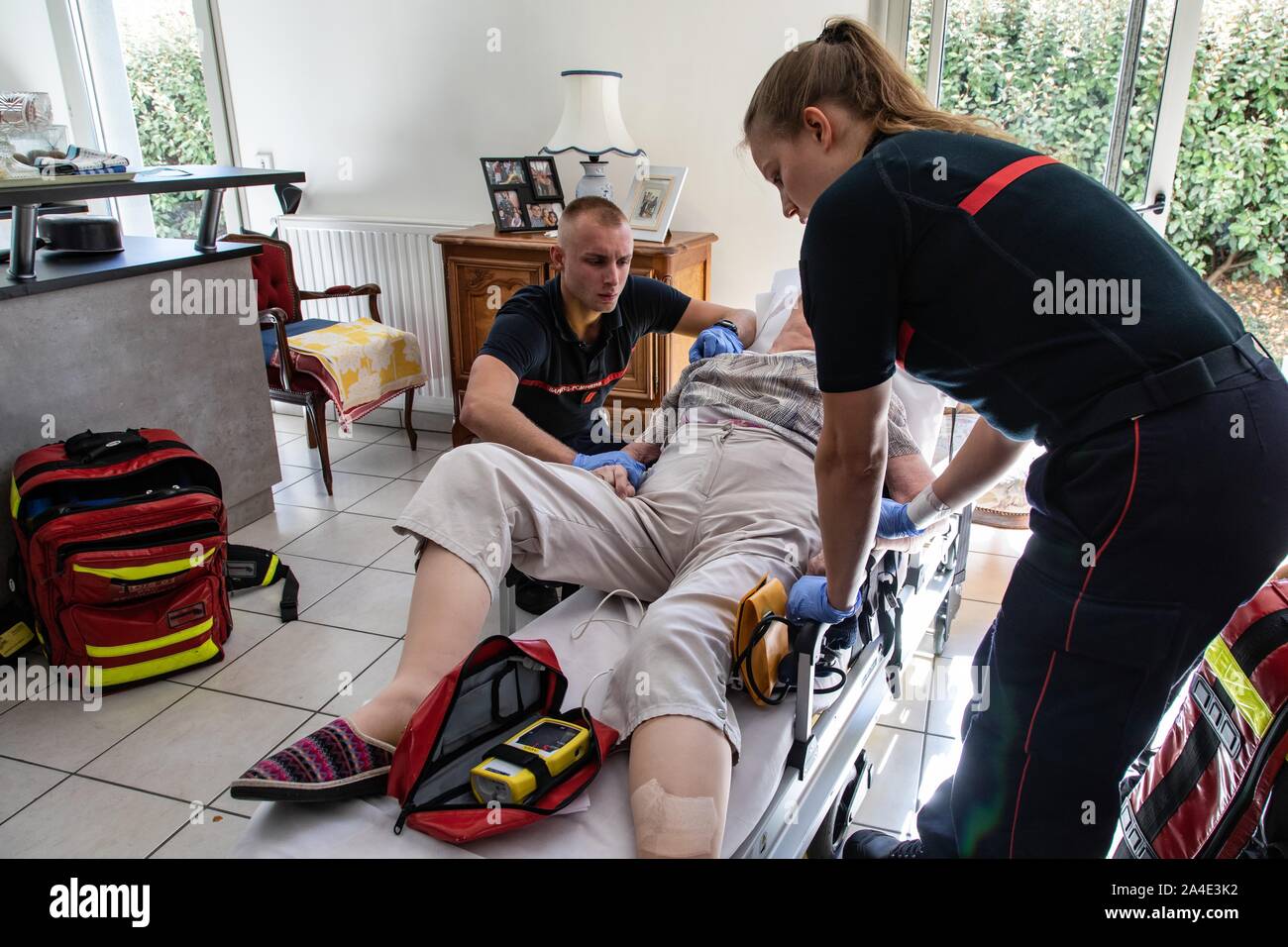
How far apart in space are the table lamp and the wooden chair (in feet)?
3.33

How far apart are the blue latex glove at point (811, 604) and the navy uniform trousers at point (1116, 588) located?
258 mm

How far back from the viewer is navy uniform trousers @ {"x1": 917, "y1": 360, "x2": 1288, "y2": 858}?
0.96 meters

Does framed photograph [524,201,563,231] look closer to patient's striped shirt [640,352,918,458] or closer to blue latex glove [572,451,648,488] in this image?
patient's striped shirt [640,352,918,458]

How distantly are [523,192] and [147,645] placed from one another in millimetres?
2159

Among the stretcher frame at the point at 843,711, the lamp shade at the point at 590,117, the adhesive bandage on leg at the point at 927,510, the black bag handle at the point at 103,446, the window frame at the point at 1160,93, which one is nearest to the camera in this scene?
the stretcher frame at the point at 843,711

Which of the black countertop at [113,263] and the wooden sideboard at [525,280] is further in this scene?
the wooden sideboard at [525,280]

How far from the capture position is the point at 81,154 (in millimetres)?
2607

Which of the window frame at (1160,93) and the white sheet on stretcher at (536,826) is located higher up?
the window frame at (1160,93)

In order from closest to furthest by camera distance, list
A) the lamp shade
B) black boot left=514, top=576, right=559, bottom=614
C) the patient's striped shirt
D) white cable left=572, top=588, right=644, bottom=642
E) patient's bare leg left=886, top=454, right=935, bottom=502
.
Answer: white cable left=572, top=588, right=644, bottom=642, patient's bare leg left=886, top=454, right=935, bottom=502, the patient's striped shirt, black boot left=514, top=576, right=559, bottom=614, the lamp shade

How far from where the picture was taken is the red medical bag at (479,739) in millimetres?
1126

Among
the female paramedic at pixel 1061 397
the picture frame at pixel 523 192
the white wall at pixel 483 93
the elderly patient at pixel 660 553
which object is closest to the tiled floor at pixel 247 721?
the elderly patient at pixel 660 553

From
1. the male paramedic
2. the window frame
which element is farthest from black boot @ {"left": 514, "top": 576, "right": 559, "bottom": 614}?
the window frame

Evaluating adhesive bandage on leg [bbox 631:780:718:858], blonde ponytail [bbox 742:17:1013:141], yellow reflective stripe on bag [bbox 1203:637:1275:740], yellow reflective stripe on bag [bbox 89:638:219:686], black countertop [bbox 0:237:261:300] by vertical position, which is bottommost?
yellow reflective stripe on bag [bbox 89:638:219:686]

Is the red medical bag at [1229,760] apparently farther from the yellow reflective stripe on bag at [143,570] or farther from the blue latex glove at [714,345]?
the yellow reflective stripe on bag at [143,570]
